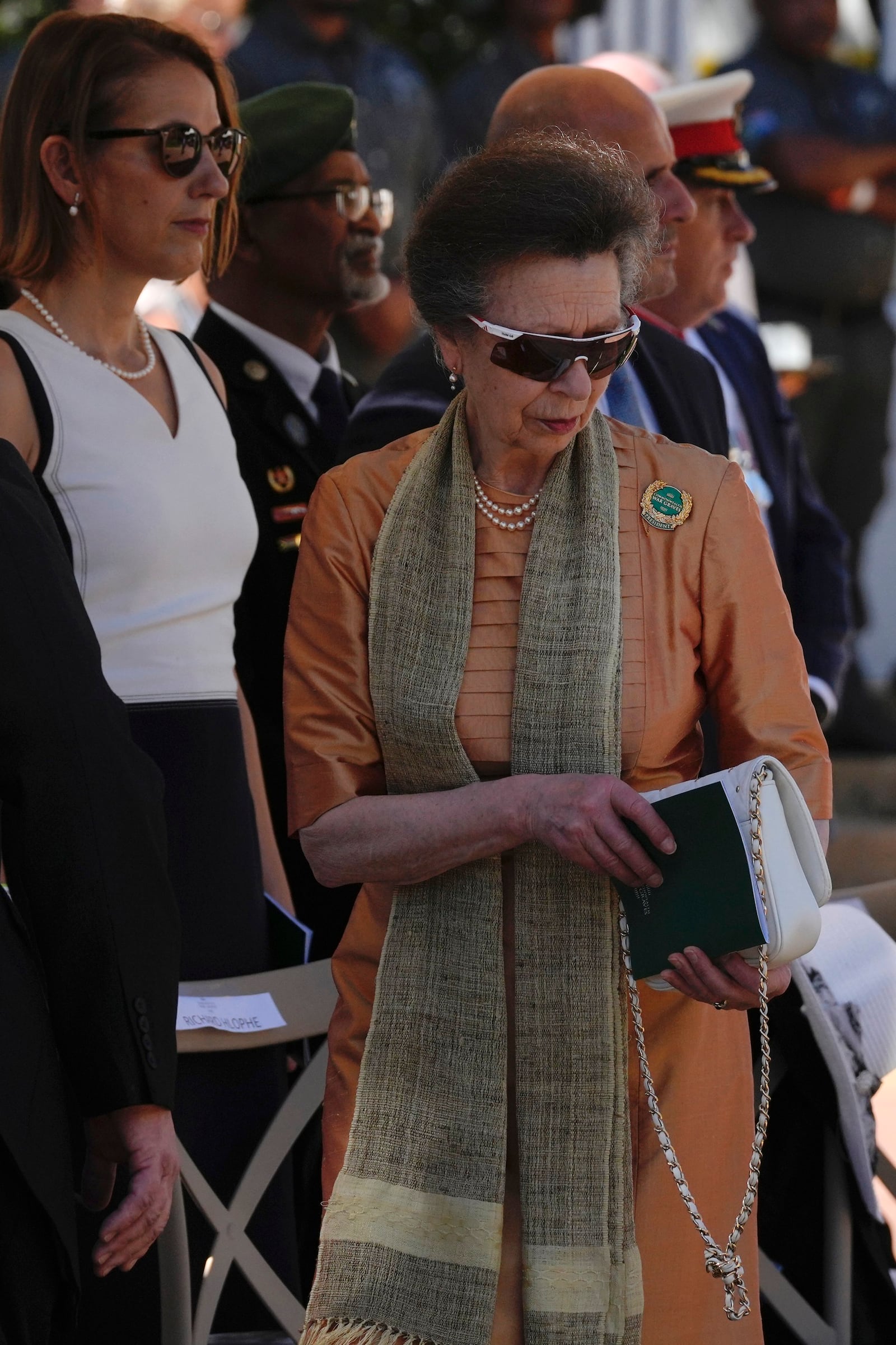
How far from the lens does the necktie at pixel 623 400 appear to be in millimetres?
2703

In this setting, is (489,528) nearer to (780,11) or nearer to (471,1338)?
(471,1338)

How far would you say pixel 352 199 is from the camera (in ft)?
11.0

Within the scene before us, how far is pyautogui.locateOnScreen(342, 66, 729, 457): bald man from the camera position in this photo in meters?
2.61

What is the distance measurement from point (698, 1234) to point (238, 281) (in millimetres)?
2140

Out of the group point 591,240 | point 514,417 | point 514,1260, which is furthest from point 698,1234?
point 591,240

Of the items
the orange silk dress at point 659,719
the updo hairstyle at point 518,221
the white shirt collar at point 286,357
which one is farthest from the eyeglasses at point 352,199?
the orange silk dress at point 659,719

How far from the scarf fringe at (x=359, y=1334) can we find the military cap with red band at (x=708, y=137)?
2236 millimetres

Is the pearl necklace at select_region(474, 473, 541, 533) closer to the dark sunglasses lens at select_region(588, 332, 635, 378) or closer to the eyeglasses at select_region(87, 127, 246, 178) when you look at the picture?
the dark sunglasses lens at select_region(588, 332, 635, 378)

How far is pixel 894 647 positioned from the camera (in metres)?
7.65

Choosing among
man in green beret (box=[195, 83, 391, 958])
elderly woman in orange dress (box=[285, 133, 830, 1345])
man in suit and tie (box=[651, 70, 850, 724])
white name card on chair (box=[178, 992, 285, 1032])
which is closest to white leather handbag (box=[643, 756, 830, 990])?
elderly woman in orange dress (box=[285, 133, 830, 1345])

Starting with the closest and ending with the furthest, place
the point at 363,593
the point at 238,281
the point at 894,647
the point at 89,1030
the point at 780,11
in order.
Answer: the point at 89,1030, the point at 363,593, the point at 238,281, the point at 780,11, the point at 894,647

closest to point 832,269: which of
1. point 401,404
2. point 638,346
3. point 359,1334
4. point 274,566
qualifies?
point 638,346

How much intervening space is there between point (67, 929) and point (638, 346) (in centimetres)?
163

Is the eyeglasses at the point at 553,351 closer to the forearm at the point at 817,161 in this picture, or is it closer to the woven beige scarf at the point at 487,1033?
the woven beige scarf at the point at 487,1033
